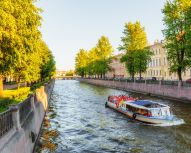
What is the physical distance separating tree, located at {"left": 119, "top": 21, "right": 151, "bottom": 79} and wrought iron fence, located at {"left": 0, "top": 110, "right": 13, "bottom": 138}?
59901 millimetres

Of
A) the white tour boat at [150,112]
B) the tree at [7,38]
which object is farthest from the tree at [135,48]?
the tree at [7,38]

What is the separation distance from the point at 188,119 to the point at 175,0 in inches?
1127

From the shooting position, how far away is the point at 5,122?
12281 millimetres

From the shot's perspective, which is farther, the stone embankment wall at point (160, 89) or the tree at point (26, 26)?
the stone embankment wall at point (160, 89)

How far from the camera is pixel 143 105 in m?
31.0

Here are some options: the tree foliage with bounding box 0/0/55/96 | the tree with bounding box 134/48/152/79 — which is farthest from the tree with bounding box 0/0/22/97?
the tree with bounding box 134/48/152/79

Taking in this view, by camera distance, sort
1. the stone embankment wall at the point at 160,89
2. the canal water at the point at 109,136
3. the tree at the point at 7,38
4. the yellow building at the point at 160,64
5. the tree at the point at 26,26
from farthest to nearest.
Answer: the yellow building at the point at 160,64 → the stone embankment wall at the point at 160,89 → the tree at the point at 26,26 → the tree at the point at 7,38 → the canal water at the point at 109,136

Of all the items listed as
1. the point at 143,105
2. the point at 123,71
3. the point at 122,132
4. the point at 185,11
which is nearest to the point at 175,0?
the point at 185,11

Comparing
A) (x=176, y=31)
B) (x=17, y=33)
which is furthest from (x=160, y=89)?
(x=17, y=33)

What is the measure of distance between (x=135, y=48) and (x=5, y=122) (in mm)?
63294

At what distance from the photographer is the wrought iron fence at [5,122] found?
1159 centimetres

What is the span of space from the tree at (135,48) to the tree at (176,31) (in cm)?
1954

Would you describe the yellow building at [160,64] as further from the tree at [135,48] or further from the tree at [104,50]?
the tree at [135,48]

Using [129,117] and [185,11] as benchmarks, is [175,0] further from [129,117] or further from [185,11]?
[129,117]
